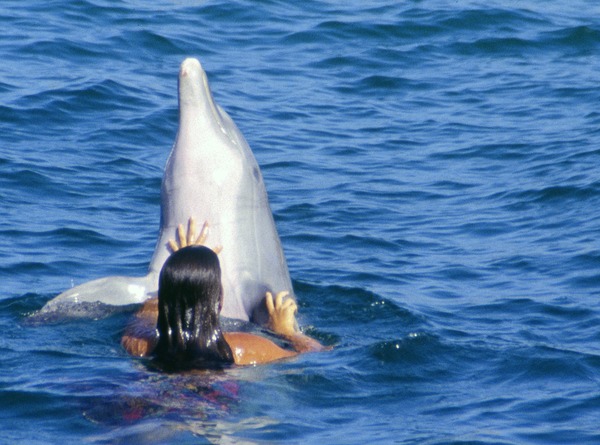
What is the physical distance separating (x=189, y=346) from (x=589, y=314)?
150 inches

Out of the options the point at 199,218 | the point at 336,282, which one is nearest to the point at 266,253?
the point at 199,218

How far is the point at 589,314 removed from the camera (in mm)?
10227

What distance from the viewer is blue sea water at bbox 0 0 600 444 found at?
25.4ft

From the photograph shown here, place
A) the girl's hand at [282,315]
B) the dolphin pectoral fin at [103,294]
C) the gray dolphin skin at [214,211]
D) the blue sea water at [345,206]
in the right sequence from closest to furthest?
the blue sea water at [345,206]
the girl's hand at [282,315]
the dolphin pectoral fin at [103,294]
the gray dolphin skin at [214,211]

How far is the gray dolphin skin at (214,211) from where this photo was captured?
948cm

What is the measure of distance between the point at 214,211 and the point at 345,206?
3.80 meters

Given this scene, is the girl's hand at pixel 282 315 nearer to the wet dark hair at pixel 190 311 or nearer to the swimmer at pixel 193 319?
the swimmer at pixel 193 319

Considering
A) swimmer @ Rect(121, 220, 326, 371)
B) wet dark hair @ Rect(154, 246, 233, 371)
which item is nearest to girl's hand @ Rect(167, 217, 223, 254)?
swimmer @ Rect(121, 220, 326, 371)

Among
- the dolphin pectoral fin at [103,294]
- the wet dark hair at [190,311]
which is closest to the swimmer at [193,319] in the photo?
the wet dark hair at [190,311]

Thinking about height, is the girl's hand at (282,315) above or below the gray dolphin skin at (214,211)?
below

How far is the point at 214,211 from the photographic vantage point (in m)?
9.77

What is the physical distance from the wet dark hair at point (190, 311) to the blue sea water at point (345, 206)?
0.26 meters

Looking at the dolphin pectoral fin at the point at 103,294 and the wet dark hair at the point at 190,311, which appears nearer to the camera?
the wet dark hair at the point at 190,311

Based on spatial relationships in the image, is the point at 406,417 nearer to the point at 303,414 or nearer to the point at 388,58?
the point at 303,414
